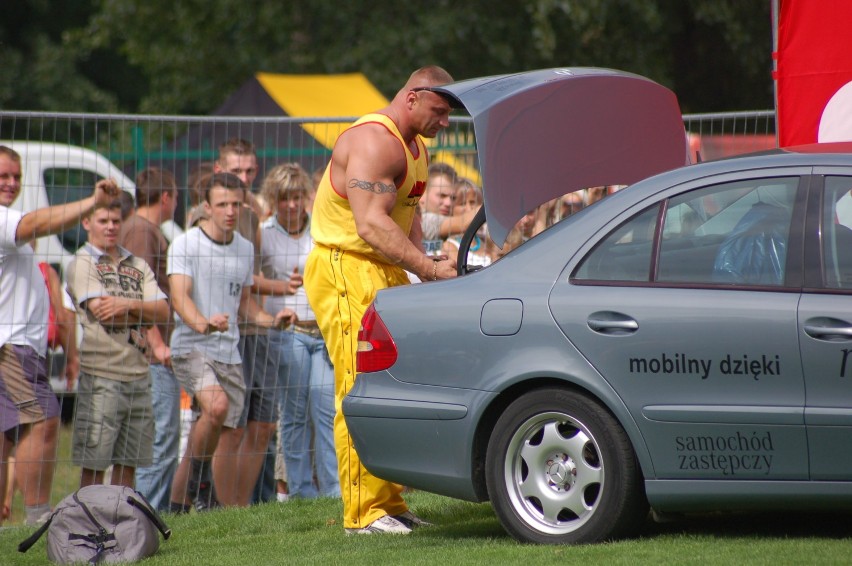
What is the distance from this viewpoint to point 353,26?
71.2 ft

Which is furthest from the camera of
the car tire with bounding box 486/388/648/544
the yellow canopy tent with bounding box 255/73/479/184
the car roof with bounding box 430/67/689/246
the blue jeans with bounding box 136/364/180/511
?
the yellow canopy tent with bounding box 255/73/479/184

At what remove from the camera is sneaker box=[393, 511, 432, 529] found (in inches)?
247

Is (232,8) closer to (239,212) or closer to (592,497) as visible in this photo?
(239,212)

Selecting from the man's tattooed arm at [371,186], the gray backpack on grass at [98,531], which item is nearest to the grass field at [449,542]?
the gray backpack on grass at [98,531]

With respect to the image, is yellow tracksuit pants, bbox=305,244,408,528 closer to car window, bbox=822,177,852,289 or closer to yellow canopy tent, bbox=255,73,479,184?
car window, bbox=822,177,852,289

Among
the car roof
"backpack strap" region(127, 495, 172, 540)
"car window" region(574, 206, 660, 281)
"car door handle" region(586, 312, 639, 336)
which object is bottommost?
"backpack strap" region(127, 495, 172, 540)

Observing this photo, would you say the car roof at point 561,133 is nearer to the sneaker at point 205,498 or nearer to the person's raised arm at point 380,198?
the person's raised arm at point 380,198

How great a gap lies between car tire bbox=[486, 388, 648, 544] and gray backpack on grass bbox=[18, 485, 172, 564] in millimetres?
1653

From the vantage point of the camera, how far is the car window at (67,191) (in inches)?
312

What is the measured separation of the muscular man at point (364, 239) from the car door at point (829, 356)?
170cm

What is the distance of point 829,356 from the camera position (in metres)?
4.92

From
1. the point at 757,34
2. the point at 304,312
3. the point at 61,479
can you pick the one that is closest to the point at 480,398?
the point at 304,312

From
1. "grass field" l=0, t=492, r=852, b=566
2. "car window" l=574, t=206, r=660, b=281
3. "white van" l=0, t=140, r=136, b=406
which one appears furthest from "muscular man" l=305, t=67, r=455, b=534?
"white van" l=0, t=140, r=136, b=406

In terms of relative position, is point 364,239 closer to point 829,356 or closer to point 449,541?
point 449,541
